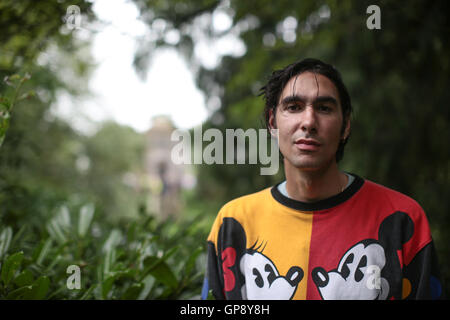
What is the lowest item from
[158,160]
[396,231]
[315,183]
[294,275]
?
[294,275]

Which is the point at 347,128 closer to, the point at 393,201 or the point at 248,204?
the point at 393,201

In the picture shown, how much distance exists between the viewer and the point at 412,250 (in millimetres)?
982

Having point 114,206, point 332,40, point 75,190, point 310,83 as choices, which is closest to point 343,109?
point 310,83

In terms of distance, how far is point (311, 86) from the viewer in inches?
40.0

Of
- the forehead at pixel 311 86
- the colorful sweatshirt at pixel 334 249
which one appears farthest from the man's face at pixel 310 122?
the colorful sweatshirt at pixel 334 249

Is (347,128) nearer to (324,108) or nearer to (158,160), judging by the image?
(324,108)

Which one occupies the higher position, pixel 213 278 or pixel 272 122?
pixel 272 122

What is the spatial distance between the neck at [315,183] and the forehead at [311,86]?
217 mm

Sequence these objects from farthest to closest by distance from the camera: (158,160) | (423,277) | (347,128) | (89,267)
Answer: (158,160), (89,267), (347,128), (423,277)

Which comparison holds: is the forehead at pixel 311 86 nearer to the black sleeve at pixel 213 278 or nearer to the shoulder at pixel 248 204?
the shoulder at pixel 248 204

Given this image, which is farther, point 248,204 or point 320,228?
point 248,204

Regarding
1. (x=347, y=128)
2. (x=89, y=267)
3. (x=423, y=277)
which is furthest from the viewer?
(x=89, y=267)

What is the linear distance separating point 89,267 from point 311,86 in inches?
50.7

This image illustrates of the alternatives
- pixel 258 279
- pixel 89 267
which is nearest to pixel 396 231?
pixel 258 279
